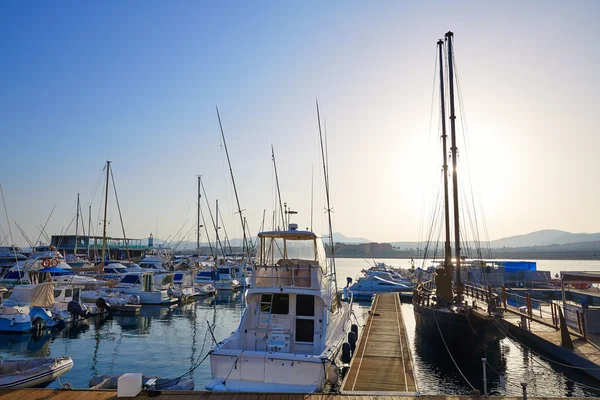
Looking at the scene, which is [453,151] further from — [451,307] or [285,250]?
[285,250]

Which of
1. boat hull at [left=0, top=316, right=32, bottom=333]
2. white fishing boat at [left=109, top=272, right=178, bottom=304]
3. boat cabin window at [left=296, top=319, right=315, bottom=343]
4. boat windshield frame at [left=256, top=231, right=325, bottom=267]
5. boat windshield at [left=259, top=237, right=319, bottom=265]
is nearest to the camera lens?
boat cabin window at [left=296, top=319, right=315, bottom=343]

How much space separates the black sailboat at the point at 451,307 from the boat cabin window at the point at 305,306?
8.75m

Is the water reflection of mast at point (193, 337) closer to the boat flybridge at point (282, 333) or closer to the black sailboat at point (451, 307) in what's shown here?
the boat flybridge at point (282, 333)

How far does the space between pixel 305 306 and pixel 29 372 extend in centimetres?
982

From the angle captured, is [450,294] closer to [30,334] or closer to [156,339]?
[156,339]

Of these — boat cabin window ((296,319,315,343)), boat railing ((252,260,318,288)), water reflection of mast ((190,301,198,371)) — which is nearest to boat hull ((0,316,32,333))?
water reflection of mast ((190,301,198,371))

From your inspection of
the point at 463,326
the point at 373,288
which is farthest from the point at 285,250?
the point at 373,288

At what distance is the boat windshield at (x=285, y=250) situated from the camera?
52.0 ft

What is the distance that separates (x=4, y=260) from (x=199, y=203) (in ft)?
137

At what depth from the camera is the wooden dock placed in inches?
456

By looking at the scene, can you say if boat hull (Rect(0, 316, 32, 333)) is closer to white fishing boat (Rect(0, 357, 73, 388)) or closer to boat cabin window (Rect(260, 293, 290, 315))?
white fishing boat (Rect(0, 357, 73, 388))

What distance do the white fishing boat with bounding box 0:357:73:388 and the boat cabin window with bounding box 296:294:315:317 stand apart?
370 inches

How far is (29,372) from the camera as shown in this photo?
14.3 metres

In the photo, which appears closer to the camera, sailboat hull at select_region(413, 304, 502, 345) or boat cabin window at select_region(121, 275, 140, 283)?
sailboat hull at select_region(413, 304, 502, 345)
